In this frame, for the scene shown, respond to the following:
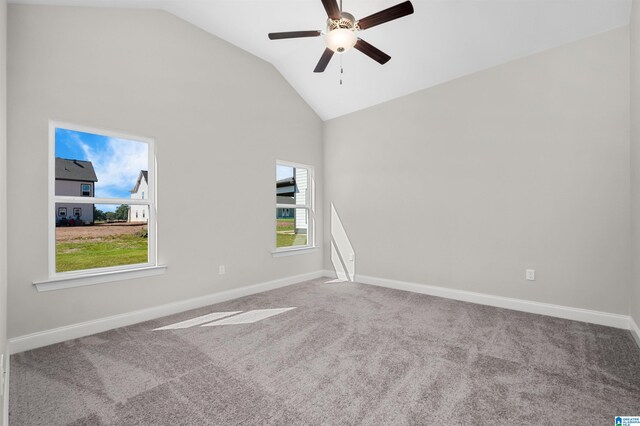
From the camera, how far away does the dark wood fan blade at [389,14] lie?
7.53 feet

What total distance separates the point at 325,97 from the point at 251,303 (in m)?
3.41

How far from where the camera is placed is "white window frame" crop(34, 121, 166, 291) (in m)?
2.64

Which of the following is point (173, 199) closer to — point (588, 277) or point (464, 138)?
point (464, 138)

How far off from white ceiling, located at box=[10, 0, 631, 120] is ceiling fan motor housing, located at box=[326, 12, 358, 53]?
0.89 metres

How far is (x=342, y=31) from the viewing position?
2494mm

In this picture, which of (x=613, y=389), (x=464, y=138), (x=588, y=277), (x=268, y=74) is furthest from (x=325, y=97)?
(x=613, y=389)

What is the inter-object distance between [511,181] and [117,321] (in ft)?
15.0

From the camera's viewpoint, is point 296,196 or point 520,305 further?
point 296,196

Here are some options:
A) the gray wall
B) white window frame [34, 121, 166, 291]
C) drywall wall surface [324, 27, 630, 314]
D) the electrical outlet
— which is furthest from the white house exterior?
the gray wall

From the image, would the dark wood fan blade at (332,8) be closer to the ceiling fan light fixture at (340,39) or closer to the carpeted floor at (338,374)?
the ceiling fan light fixture at (340,39)

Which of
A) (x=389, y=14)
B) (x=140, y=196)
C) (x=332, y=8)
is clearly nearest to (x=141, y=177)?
(x=140, y=196)

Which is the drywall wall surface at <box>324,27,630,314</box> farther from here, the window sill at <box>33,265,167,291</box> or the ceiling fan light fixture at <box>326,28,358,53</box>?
the window sill at <box>33,265,167,291</box>

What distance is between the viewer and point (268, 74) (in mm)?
4461

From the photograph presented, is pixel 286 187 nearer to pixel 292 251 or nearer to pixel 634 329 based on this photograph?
pixel 292 251
